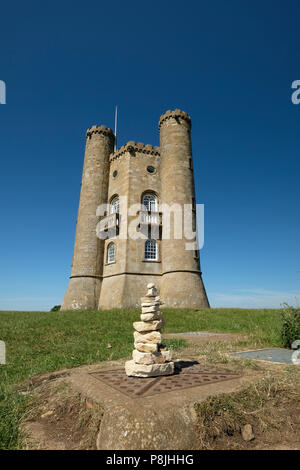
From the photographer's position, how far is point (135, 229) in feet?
74.5

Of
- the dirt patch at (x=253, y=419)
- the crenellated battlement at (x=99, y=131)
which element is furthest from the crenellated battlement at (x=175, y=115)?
the dirt patch at (x=253, y=419)

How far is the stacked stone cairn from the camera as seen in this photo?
4652 mm

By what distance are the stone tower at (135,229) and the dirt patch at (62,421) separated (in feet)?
54.5

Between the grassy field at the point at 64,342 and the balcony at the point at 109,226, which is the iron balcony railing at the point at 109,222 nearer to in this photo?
the balcony at the point at 109,226

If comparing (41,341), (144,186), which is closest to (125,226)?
(144,186)

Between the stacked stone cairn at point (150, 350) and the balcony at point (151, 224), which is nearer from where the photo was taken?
the stacked stone cairn at point (150, 350)

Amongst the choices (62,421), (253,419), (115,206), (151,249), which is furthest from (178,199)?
(62,421)

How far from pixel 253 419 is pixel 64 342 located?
23.3 ft

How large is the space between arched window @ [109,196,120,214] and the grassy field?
11.4m

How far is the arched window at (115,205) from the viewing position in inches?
973

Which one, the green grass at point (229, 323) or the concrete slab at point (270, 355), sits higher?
the green grass at point (229, 323)

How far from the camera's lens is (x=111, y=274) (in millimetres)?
23328

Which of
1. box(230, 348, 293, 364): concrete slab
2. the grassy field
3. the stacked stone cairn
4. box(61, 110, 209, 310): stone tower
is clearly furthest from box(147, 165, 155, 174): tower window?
the stacked stone cairn

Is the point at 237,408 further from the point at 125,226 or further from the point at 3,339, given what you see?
the point at 125,226
